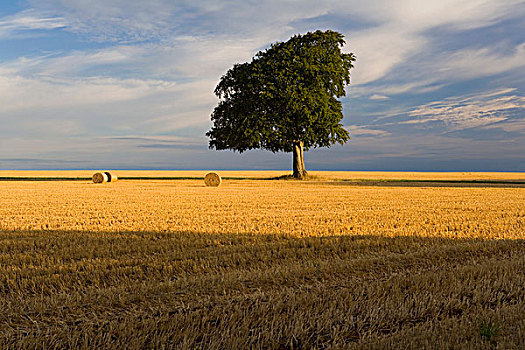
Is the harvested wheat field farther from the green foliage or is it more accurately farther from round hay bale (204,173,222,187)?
the green foliage

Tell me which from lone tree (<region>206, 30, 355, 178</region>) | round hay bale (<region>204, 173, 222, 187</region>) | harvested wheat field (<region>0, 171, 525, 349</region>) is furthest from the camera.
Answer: lone tree (<region>206, 30, 355, 178</region>)

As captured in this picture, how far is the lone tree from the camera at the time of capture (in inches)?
1619

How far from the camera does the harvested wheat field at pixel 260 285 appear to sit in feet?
14.5

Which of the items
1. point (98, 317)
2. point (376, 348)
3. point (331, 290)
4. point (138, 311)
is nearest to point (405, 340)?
point (376, 348)

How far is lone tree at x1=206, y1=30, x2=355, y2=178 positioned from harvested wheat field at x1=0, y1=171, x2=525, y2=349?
29.4 meters

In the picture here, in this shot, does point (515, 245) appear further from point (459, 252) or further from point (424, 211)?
point (424, 211)

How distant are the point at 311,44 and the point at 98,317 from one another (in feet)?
138

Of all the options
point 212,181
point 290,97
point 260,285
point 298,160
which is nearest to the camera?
point 260,285

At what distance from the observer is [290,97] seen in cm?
4047

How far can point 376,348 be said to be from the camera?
4.10m

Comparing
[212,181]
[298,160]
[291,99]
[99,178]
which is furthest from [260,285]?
[99,178]

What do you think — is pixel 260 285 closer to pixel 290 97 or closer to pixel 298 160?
pixel 290 97

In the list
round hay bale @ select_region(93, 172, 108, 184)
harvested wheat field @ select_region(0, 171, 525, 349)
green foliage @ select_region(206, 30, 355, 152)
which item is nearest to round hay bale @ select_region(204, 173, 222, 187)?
green foliage @ select_region(206, 30, 355, 152)

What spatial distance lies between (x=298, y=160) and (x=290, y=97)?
7.18 metres
